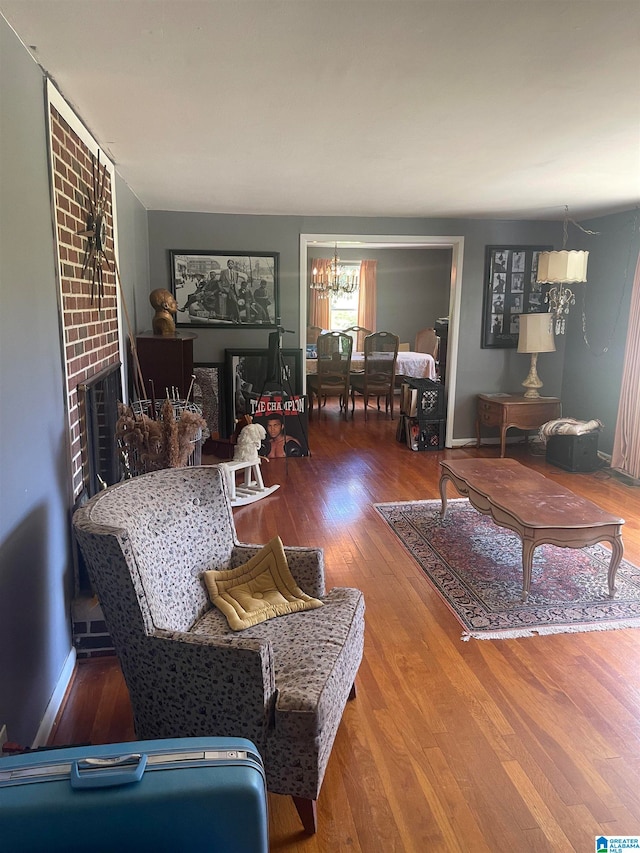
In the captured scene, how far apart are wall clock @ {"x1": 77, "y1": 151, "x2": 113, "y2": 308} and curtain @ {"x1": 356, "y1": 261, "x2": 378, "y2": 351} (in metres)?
6.75

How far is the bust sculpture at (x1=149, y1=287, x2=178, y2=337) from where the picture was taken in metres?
4.55

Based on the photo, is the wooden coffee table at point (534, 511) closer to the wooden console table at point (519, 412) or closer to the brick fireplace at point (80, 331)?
the wooden console table at point (519, 412)

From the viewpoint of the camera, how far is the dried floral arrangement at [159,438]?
8.74 ft

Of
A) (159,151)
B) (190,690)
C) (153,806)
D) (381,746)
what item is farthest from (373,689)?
(159,151)

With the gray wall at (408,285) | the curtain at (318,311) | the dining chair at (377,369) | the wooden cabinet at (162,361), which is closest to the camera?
the wooden cabinet at (162,361)

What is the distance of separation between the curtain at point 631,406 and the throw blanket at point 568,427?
0.21 m

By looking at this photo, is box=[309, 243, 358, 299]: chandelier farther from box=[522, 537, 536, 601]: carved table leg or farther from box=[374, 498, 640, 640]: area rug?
box=[522, 537, 536, 601]: carved table leg

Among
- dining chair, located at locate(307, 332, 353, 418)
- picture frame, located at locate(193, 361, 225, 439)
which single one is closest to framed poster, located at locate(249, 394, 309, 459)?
picture frame, located at locate(193, 361, 225, 439)

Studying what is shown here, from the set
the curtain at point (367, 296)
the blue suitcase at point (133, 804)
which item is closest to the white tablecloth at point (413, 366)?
the curtain at point (367, 296)

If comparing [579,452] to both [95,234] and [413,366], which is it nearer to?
[413,366]

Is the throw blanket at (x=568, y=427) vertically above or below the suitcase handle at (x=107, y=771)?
below

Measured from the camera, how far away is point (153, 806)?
106 centimetres

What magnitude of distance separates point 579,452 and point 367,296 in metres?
5.24

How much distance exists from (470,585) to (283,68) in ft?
8.41
